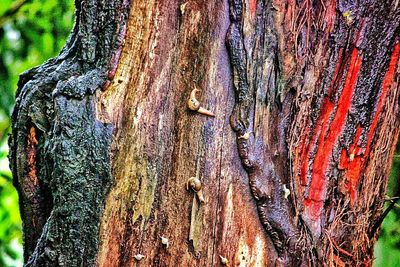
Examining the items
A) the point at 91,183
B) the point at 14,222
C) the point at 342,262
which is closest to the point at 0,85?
the point at 14,222

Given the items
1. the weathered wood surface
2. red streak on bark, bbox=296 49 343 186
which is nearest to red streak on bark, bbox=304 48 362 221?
red streak on bark, bbox=296 49 343 186

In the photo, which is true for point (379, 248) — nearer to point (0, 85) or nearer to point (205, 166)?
point (205, 166)

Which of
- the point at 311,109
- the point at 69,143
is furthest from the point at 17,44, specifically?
the point at 311,109

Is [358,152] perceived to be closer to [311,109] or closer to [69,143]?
[311,109]

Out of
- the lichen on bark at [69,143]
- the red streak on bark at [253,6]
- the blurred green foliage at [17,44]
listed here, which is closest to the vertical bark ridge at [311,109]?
the red streak on bark at [253,6]

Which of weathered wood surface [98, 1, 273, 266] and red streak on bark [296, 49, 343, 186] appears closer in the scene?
weathered wood surface [98, 1, 273, 266]

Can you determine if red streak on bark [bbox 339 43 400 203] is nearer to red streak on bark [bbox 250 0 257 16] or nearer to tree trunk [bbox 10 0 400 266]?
tree trunk [bbox 10 0 400 266]
